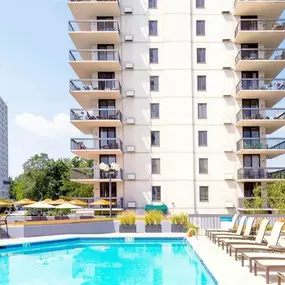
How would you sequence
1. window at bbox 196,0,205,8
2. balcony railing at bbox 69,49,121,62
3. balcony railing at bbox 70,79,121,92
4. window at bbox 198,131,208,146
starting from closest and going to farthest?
balcony railing at bbox 70,79,121,92, balcony railing at bbox 69,49,121,62, window at bbox 198,131,208,146, window at bbox 196,0,205,8

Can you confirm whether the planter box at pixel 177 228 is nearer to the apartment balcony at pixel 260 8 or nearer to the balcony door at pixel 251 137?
the balcony door at pixel 251 137

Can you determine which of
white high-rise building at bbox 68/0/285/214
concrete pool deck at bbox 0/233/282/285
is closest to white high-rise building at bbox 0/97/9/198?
white high-rise building at bbox 68/0/285/214

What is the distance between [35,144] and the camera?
65000 mm

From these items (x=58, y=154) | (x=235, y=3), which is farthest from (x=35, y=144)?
(x=235, y=3)

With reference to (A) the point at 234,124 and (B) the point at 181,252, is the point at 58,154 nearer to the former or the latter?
(A) the point at 234,124

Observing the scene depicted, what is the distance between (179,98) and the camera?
3177 centimetres

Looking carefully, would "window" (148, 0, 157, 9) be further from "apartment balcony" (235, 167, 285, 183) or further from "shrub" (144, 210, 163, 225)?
"shrub" (144, 210, 163, 225)

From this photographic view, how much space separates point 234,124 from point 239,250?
2081cm

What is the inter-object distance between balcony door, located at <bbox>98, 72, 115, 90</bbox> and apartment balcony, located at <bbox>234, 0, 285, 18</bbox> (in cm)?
1015

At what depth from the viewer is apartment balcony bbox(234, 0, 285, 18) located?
31.0m

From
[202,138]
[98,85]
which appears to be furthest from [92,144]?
[202,138]

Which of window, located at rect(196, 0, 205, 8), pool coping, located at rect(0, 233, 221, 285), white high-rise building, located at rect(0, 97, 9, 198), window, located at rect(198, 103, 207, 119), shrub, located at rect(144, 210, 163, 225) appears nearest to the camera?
pool coping, located at rect(0, 233, 221, 285)

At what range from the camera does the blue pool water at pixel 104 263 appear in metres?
11.5

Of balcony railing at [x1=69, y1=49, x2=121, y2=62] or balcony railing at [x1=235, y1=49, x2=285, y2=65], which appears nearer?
balcony railing at [x1=69, y1=49, x2=121, y2=62]
